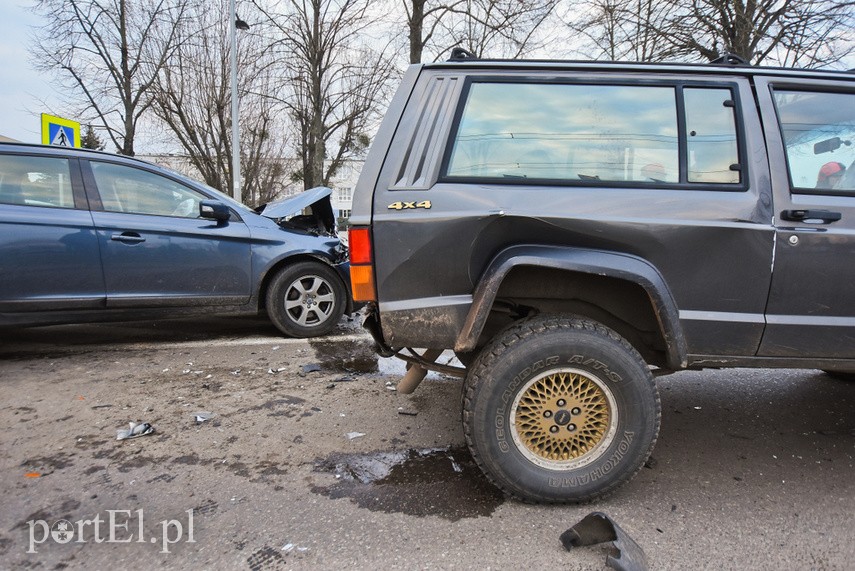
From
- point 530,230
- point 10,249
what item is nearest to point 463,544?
point 530,230

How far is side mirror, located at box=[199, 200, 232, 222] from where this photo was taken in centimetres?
457

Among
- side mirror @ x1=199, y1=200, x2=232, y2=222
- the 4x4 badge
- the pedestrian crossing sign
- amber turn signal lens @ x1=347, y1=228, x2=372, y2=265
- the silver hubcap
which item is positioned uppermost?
the pedestrian crossing sign

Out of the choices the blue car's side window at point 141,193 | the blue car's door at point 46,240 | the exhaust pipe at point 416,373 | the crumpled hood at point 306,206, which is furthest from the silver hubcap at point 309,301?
the exhaust pipe at point 416,373

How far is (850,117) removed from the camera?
102 inches

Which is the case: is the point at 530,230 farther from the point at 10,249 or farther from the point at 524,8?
the point at 524,8

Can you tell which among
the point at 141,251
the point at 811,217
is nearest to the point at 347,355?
the point at 141,251

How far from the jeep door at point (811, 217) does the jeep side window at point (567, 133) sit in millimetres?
558

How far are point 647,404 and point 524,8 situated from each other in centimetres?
1612

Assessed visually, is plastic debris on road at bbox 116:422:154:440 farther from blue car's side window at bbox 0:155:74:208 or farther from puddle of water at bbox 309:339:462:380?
blue car's side window at bbox 0:155:74:208

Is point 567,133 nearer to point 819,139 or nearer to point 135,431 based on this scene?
point 819,139

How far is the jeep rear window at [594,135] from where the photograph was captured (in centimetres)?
242

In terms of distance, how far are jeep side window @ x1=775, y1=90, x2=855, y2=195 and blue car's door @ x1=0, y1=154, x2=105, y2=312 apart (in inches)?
201

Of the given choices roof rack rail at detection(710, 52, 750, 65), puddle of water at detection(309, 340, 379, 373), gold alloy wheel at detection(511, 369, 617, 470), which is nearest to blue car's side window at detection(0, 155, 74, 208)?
puddle of water at detection(309, 340, 379, 373)

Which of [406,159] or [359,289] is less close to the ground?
[406,159]
